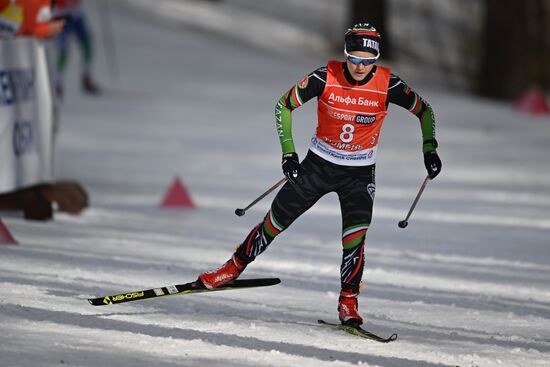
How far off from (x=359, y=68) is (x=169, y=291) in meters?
1.56

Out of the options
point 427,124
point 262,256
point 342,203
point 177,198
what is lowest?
point 177,198

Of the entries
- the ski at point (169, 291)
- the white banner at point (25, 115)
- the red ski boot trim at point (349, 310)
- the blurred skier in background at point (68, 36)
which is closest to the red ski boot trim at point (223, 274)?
the ski at point (169, 291)

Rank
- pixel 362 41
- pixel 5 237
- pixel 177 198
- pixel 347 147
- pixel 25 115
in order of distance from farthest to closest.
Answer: pixel 177 198, pixel 25 115, pixel 5 237, pixel 347 147, pixel 362 41

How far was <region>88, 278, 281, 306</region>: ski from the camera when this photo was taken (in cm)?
634

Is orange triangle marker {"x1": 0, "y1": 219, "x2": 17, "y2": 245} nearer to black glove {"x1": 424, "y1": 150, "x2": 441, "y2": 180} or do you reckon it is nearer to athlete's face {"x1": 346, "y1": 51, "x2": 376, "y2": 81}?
athlete's face {"x1": 346, "y1": 51, "x2": 376, "y2": 81}

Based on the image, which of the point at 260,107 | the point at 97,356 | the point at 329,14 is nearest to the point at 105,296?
the point at 97,356

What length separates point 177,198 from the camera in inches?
430

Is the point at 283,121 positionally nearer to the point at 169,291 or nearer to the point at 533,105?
the point at 169,291

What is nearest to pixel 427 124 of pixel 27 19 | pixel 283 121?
pixel 283 121

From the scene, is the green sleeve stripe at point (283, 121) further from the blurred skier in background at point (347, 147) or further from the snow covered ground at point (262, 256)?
the snow covered ground at point (262, 256)

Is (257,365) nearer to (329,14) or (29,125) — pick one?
(29,125)

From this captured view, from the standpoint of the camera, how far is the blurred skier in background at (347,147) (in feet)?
20.6

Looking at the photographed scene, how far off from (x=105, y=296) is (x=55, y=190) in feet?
11.4

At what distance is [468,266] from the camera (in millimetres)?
8562
